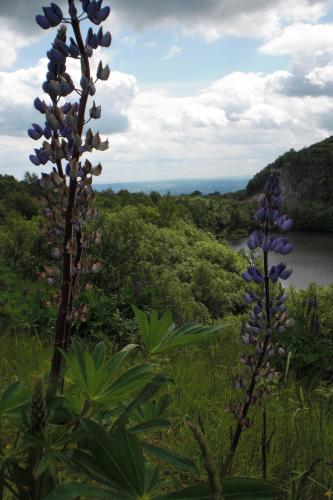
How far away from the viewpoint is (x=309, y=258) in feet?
145

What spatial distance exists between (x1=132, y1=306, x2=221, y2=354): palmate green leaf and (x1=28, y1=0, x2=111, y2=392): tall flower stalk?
1.04 ft

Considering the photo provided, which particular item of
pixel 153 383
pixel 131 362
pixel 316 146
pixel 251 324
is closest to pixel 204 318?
pixel 131 362

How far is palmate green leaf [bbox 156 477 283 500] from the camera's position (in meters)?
1.08

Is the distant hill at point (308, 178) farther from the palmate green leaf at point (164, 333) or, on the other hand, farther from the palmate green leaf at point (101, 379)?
the palmate green leaf at point (101, 379)

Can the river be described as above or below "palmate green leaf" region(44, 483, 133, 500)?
below

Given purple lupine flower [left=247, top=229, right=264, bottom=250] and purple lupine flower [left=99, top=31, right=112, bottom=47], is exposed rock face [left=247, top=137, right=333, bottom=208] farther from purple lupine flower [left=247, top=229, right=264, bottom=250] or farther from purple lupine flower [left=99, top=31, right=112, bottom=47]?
purple lupine flower [left=99, top=31, right=112, bottom=47]

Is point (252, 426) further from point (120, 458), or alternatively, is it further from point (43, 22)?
point (43, 22)

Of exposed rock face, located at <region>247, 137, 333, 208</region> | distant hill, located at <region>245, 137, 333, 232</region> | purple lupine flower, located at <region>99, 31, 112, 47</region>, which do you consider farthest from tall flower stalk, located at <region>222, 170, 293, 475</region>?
exposed rock face, located at <region>247, 137, 333, 208</region>

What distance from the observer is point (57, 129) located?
1.61 m

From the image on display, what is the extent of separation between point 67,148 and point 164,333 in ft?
2.45

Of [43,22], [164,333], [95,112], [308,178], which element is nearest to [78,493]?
[164,333]

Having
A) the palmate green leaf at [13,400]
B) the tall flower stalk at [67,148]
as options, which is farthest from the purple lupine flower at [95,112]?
the palmate green leaf at [13,400]

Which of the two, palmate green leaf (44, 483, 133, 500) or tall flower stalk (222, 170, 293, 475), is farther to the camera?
tall flower stalk (222, 170, 293, 475)

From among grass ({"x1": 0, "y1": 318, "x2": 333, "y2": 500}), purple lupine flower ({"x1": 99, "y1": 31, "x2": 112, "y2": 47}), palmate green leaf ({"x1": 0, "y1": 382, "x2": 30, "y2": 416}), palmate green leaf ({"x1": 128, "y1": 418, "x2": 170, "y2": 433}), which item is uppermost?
purple lupine flower ({"x1": 99, "y1": 31, "x2": 112, "y2": 47})
